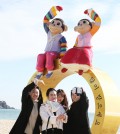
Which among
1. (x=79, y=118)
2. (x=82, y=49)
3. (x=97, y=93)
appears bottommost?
(x=79, y=118)

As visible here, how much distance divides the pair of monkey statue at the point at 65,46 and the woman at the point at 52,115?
194 cm

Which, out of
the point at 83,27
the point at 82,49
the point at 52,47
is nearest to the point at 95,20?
the point at 83,27

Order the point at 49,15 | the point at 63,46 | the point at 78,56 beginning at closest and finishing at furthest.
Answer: the point at 78,56, the point at 63,46, the point at 49,15

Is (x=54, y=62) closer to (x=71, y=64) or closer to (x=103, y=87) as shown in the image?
(x=71, y=64)

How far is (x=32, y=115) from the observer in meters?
6.19

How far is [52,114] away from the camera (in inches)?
234

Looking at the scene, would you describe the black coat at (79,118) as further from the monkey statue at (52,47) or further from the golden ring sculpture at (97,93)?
the monkey statue at (52,47)

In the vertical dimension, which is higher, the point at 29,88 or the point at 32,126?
the point at 29,88

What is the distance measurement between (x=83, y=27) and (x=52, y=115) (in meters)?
2.79

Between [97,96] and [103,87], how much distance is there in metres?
0.21

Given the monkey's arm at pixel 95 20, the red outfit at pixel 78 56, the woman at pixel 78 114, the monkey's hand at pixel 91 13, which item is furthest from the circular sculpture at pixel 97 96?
the woman at pixel 78 114

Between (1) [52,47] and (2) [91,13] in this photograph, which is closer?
(2) [91,13]

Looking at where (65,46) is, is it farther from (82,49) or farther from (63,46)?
(82,49)

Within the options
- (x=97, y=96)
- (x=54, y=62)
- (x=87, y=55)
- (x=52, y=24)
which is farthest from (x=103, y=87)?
(x=52, y=24)
